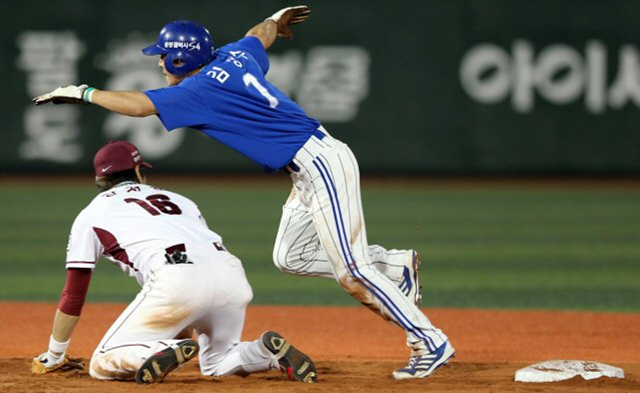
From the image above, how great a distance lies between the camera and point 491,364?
665 cm

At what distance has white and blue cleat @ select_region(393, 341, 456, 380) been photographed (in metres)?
5.88

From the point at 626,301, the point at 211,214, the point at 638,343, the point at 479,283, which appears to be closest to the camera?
the point at 638,343

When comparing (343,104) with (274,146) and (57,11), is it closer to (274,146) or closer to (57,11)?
(57,11)

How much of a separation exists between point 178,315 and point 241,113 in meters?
1.06

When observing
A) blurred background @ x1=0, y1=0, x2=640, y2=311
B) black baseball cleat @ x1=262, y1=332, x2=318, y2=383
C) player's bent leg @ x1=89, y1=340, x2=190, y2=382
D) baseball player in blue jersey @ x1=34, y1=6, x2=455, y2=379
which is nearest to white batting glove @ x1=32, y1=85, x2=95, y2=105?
baseball player in blue jersey @ x1=34, y1=6, x2=455, y2=379


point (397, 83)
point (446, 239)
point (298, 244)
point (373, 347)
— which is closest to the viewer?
point (298, 244)

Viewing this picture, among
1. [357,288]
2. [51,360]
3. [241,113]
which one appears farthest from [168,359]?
[241,113]

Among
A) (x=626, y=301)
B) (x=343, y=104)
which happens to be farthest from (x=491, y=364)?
(x=343, y=104)

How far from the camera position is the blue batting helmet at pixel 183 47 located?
5.98 meters

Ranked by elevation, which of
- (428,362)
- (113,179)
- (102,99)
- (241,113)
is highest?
(102,99)

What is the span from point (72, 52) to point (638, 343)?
11.9 meters

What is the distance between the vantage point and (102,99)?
5.52m

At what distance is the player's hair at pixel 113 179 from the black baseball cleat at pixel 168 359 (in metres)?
1.01

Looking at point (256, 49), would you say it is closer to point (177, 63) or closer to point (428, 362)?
point (177, 63)
